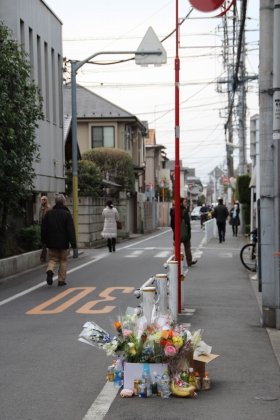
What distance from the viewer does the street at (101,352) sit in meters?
5.30

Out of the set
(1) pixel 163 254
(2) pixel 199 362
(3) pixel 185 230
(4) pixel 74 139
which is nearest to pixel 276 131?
(2) pixel 199 362

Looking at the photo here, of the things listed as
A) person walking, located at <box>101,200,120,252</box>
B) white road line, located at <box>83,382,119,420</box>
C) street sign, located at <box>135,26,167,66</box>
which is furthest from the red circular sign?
person walking, located at <box>101,200,120,252</box>

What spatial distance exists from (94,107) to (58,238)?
32.2m

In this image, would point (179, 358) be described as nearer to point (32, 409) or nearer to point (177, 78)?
point (32, 409)

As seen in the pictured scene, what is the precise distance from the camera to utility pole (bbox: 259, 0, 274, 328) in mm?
8547

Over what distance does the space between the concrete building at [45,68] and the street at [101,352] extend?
8315 millimetres

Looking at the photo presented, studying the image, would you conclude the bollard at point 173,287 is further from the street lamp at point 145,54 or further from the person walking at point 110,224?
the person walking at point 110,224

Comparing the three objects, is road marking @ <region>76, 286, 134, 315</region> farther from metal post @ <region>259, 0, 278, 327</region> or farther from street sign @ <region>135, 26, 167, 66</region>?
street sign @ <region>135, 26, 167, 66</region>

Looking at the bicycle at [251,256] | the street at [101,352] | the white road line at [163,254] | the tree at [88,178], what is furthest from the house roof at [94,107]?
the street at [101,352]

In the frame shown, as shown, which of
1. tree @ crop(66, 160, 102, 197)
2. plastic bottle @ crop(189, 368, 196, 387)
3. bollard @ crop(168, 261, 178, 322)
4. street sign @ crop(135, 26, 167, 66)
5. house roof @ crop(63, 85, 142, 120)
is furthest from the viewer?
house roof @ crop(63, 85, 142, 120)

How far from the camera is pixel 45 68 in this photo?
22.9 meters

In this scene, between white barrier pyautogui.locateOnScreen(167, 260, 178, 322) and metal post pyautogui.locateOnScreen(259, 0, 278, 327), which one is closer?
metal post pyautogui.locateOnScreen(259, 0, 278, 327)

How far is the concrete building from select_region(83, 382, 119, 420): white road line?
1547 centimetres

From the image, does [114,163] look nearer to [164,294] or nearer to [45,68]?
[45,68]
